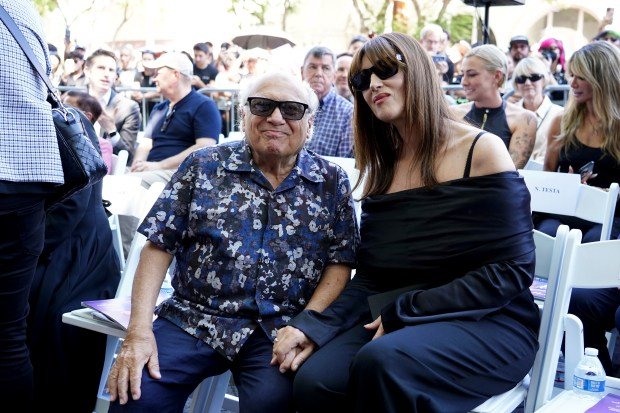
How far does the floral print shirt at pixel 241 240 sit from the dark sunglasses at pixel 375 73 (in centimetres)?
35

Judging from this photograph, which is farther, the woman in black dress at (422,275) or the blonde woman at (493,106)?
the blonde woman at (493,106)

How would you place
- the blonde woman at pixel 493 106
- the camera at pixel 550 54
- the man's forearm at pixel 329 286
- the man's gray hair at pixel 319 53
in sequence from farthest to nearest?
the camera at pixel 550 54, the man's gray hair at pixel 319 53, the blonde woman at pixel 493 106, the man's forearm at pixel 329 286

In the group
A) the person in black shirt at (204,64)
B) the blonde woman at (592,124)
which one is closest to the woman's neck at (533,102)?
the blonde woman at (592,124)

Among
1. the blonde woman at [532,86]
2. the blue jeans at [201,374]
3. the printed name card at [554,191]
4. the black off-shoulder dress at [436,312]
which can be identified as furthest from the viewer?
the blonde woman at [532,86]

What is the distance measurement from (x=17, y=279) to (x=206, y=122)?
4.34 metres

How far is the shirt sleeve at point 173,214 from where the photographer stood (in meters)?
2.70

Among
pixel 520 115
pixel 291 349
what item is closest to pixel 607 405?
pixel 291 349

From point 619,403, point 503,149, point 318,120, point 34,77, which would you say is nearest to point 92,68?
point 318,120

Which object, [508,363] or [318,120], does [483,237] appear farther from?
[318,120]

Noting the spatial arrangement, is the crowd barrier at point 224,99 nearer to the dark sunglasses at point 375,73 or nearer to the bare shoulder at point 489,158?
the dark sunglasses at point 375,73

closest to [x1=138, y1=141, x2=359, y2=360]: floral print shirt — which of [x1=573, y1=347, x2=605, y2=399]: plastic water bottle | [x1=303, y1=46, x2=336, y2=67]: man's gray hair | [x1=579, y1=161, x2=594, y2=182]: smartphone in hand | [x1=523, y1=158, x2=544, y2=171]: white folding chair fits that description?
[x1=573, y1=347, x2=605, y2=399]: plastic water bottle

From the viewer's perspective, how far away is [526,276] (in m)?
2.46

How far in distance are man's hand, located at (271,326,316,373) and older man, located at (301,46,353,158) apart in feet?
10.2

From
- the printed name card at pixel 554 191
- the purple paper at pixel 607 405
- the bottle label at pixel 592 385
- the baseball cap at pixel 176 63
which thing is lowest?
the purple paper at pixel 607 405
